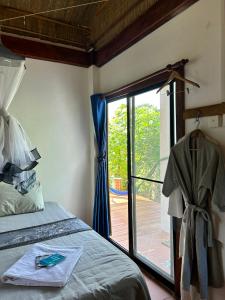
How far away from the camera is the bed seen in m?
1.22

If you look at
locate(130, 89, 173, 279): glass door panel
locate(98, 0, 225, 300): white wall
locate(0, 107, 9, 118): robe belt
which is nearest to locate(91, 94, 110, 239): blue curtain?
locate(130, 89, 173, 279): glass door panel

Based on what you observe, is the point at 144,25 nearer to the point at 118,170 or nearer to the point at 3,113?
the point at 3,113

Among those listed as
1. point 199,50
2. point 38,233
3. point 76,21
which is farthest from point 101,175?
point 76,21

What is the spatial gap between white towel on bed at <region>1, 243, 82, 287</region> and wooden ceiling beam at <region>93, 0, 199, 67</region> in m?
2.09

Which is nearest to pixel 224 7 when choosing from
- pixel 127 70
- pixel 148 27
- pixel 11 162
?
pixel 148 27

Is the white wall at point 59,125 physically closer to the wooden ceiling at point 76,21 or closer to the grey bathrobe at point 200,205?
the wooden ceiling at point 76,21

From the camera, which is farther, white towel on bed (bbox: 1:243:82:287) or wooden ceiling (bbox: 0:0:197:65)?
wooden ceiling (bbox: 0:0:197:65)

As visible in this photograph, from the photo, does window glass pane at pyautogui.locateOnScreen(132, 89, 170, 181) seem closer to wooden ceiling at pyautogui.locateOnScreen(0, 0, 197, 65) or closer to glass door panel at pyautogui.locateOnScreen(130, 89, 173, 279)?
glass door panel at pyautogui.locateOnScreen(130, 89, 173, 279)

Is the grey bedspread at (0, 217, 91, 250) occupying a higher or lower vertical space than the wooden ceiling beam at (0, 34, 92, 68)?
lower

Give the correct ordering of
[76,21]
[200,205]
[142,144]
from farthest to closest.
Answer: [76,21], [142,144], [200,205]

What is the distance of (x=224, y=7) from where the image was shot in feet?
5.19

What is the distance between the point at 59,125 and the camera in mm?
3160

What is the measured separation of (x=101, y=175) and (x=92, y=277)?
183cm

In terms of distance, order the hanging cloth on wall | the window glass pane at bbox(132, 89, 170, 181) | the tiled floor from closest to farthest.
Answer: the hanging cloth on wall
the tiled floor
the window glass pane at bbox(132, 89, 170, 181)
